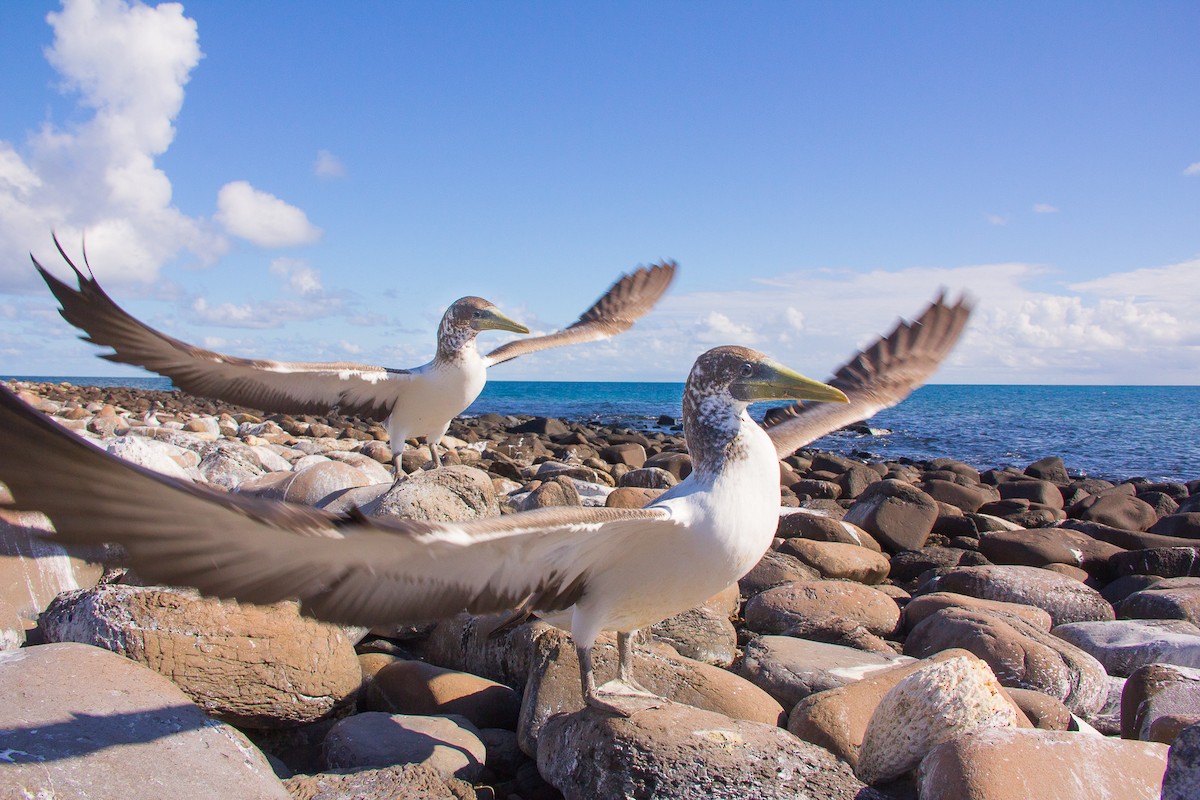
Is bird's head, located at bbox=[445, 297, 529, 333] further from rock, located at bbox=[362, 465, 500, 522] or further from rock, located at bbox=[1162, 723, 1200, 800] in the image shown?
rock, located at bbox=[1162, 723, 1200, 800]

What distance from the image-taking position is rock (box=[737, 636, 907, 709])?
4316 mm

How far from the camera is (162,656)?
360cm

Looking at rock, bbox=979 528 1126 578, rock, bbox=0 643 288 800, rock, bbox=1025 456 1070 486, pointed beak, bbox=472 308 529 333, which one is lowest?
rock, bbox=1025 456 1070 486

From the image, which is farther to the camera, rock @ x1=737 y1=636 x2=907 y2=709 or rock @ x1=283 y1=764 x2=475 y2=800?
rock @ x1=737 y1=636 x2=907 y2=709

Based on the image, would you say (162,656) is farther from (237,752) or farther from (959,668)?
(959,668)

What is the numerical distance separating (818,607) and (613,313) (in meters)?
4.74

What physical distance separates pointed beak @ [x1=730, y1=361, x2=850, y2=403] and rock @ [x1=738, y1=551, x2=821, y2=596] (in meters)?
2.88

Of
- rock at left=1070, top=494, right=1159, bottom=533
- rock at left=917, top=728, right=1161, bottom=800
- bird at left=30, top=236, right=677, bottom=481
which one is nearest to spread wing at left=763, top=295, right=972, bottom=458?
rock at left=917, top=728, right=1161, bottom=800

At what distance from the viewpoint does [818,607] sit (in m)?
5.64

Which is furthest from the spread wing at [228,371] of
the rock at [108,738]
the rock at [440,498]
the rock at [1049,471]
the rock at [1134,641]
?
the rock at [1049,471]

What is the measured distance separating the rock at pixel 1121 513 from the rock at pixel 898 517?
4.26 meters

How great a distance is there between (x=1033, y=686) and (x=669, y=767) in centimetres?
258

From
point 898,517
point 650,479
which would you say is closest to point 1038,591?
point 898,517

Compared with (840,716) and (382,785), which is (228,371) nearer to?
(382,785)
